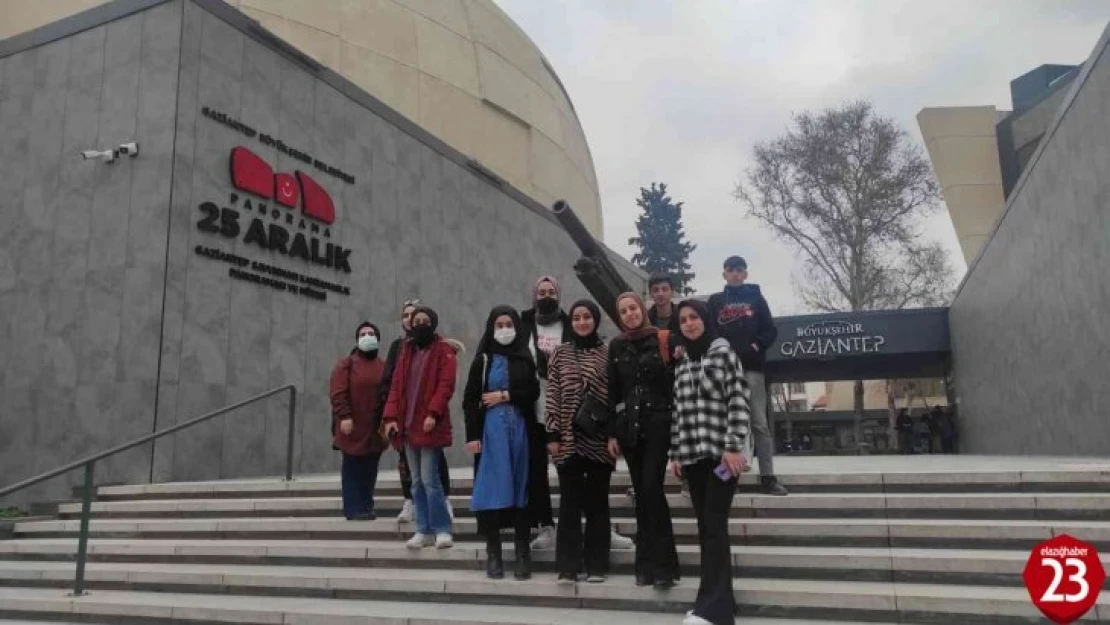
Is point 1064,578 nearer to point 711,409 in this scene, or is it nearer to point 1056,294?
point 711,409

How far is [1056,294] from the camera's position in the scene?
1173 centimetres

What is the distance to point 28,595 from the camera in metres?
5.59

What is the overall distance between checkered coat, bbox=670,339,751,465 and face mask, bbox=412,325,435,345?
6.52 feet

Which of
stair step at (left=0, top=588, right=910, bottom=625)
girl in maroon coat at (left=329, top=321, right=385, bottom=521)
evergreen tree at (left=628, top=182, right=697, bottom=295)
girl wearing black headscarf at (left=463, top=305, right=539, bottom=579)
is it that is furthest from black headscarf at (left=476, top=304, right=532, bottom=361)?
evergreen tree at (left=628, top=182, right=697, bottom=295)

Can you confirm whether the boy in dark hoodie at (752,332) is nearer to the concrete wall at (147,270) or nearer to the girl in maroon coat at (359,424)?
the girl in maroon coat at (359,424)

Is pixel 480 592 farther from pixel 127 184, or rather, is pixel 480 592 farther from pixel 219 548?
pixel 127 184

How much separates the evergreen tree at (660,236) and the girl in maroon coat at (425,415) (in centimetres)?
4254

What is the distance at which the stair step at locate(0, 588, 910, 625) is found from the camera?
4.26 meters

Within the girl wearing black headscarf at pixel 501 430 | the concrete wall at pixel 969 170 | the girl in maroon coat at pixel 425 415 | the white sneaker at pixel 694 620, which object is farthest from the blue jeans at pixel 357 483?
the concrete wall at pixel 969 170

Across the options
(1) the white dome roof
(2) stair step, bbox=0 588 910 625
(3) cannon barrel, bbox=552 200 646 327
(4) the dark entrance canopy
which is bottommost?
(2) stair step, bbox=0 588 910 625

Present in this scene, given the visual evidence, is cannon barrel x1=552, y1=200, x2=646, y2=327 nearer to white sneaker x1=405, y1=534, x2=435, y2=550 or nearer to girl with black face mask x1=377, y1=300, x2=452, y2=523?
girl with black face mask x1=377, y1=300, x2=452, y2=523

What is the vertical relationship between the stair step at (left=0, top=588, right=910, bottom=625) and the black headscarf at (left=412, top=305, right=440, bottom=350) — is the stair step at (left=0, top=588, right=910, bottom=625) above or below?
below

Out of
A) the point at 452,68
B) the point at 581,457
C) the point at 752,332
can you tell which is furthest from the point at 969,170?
the point at 581,457

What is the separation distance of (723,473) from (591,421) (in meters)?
0.88
